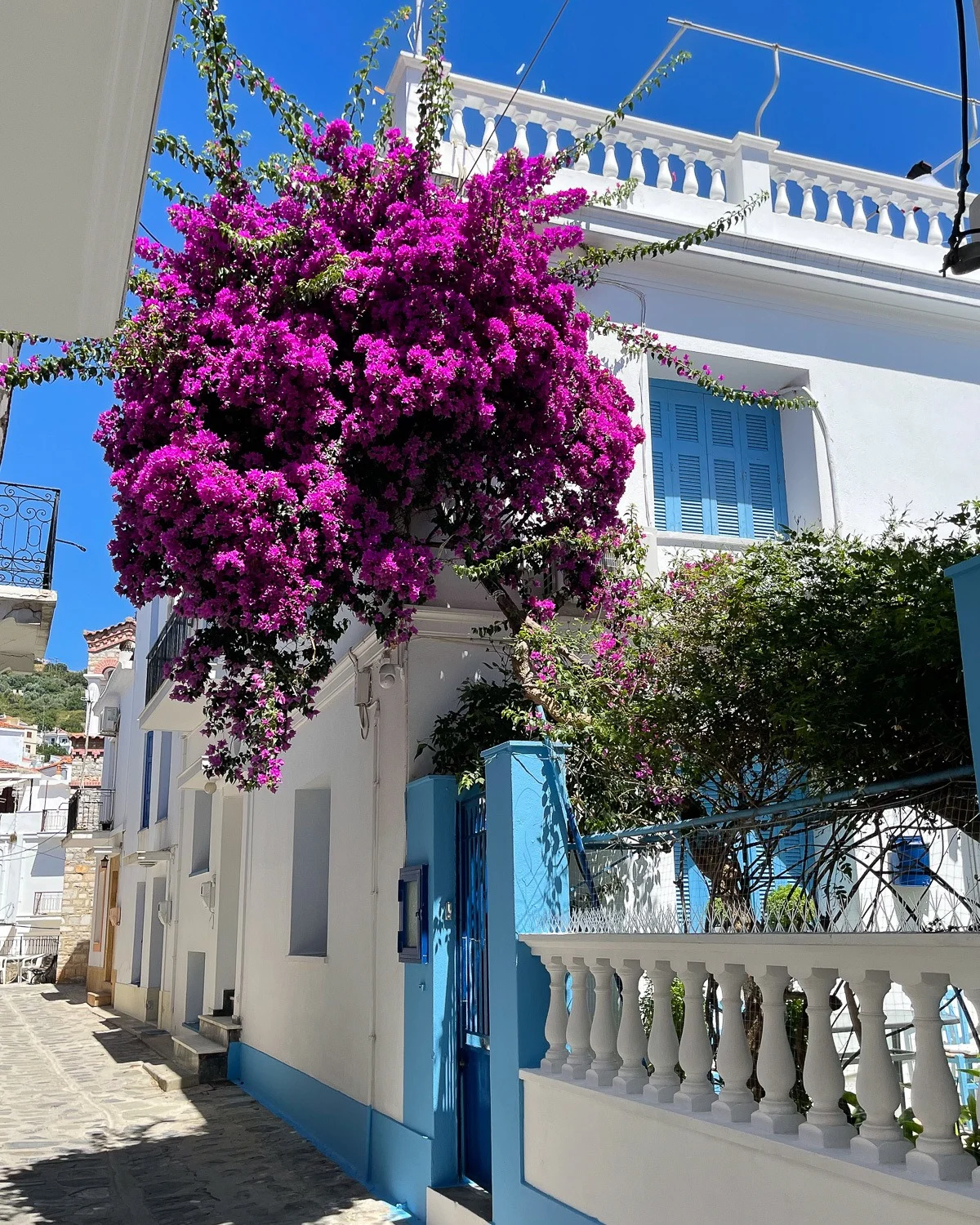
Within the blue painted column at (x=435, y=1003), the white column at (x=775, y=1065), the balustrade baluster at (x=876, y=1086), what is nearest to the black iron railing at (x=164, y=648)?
the blue painted column at (x=435, y=1003)

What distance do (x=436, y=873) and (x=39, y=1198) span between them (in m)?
3.74

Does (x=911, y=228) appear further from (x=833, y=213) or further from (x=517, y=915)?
(x=517, y=915)

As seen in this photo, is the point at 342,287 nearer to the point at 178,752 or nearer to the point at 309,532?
the point at 309,532

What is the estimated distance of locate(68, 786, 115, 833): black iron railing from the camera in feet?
103

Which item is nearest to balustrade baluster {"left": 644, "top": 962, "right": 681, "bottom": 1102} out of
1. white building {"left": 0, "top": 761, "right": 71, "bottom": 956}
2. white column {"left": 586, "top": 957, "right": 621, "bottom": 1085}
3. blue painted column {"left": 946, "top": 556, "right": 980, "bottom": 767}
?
white column {"left": 586, "top": 957, "right": 621, "bottom": 1085}

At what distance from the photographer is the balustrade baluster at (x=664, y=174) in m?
9.78

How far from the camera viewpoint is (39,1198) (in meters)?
7.58

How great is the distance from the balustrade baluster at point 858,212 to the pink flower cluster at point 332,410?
151 inches

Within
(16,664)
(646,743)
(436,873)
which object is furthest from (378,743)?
(16,664)

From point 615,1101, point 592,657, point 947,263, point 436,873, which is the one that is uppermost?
point 947,263

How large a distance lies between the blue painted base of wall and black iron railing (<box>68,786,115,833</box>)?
856 inches

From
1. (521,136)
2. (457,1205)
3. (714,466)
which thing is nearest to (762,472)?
(714,466)

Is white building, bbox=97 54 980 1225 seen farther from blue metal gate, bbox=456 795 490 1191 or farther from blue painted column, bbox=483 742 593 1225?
blue painted column, bbox=483 742 593 1225

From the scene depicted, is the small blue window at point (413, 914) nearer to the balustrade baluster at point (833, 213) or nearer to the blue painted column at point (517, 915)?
the blue painted column at point (517, 915)
